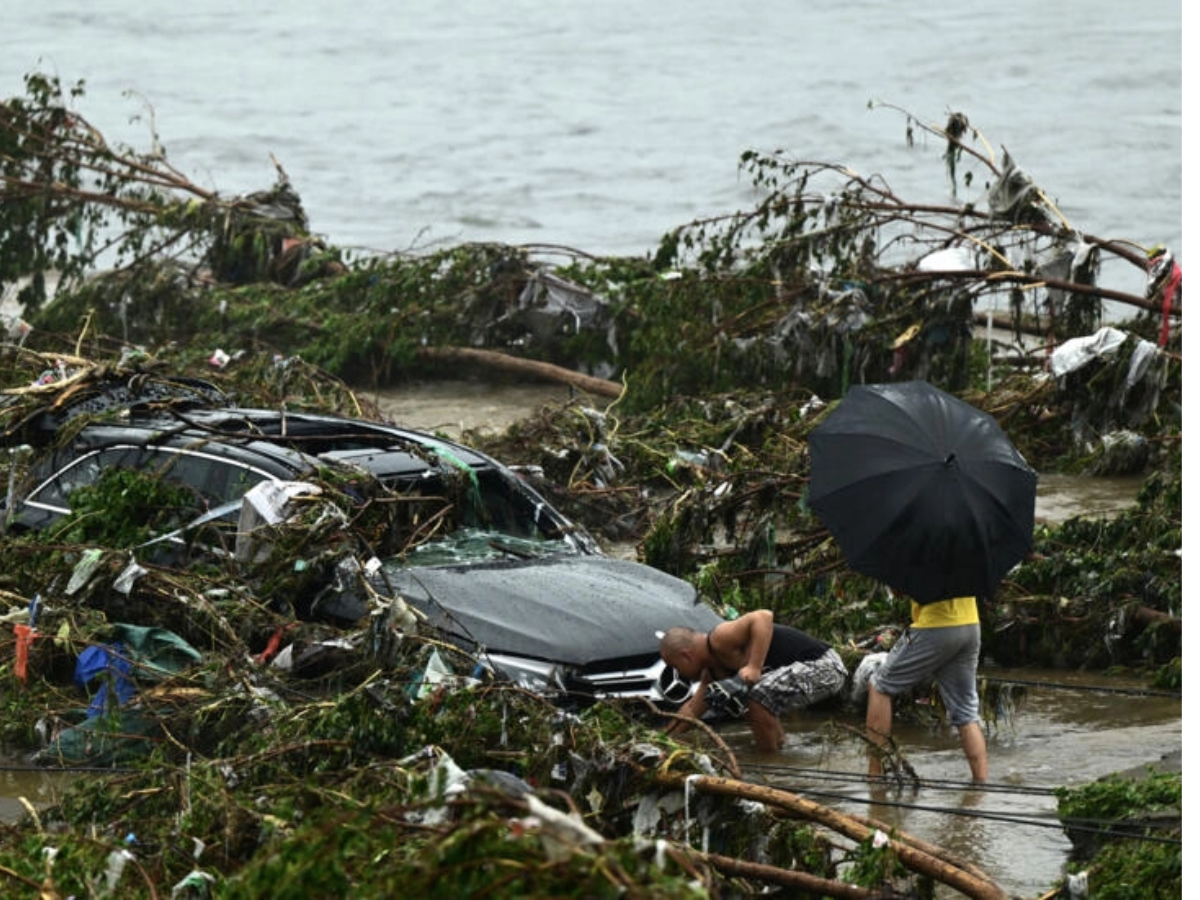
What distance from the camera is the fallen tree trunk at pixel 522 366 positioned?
1845cm

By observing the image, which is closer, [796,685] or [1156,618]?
[796,685]

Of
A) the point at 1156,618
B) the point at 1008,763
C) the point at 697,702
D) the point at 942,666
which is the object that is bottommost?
the point at 1008,763

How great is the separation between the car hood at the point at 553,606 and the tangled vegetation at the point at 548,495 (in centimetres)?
46

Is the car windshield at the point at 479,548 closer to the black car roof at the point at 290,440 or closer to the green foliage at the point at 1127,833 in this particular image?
the black car roof at the point at 290,440

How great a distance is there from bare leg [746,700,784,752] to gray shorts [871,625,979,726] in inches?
21.8

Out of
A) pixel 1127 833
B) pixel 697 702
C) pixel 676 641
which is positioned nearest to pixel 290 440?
pixel 676 641

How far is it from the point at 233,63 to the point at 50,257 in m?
26.1

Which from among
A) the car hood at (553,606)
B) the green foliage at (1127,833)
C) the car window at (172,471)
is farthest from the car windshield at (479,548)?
the green foliage at (1127,833)

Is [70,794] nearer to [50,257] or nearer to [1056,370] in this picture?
[1056,370]

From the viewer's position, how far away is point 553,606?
1055cm

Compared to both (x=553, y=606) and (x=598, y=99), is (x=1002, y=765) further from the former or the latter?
(x=598, y=99)

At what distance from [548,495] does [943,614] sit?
5412 mm

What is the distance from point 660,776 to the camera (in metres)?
7.48

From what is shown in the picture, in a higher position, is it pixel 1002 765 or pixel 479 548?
pixel 479 548
